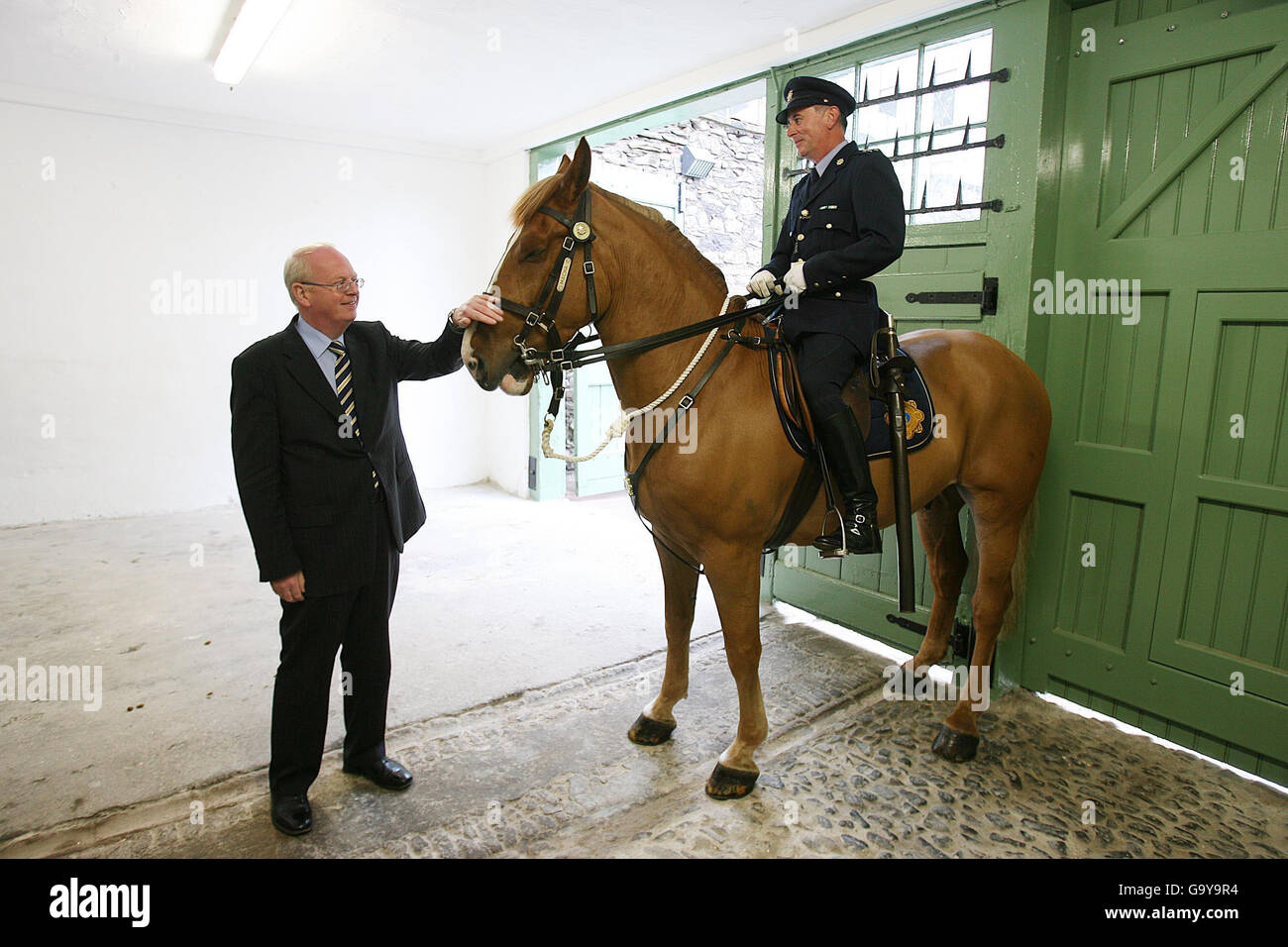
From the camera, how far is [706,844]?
7.55 ft

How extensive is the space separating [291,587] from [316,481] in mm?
326

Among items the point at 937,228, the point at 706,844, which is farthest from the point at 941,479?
the point at 706,844

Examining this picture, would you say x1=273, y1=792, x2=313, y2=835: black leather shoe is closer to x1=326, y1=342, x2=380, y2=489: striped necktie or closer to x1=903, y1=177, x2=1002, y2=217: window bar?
x1=326, y1=342, x2=380, y2=489: striped necktie

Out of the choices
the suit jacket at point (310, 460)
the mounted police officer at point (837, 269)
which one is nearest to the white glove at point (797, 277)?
the mounted police officer at point (837, 269)

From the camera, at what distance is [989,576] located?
297cm

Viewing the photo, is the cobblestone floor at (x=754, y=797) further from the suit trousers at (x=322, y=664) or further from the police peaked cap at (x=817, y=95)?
the police peaked cap at (x=817, y=95)

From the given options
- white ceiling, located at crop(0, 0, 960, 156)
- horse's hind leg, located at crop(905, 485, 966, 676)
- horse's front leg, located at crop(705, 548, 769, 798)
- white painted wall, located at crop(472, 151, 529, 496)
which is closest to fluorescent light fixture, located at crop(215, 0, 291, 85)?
white ceiling, located at crop(0, 0, 960, 156)

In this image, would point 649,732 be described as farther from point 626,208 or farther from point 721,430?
point 626,208

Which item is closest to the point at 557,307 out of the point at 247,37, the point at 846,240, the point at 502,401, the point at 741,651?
the point at 846,240

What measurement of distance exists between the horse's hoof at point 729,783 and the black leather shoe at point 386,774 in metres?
1.07

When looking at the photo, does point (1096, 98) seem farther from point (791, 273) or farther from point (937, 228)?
point (791, 273)

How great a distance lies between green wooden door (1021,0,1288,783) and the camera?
2.60 m

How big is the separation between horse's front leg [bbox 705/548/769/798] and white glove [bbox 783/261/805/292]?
34.6 inches

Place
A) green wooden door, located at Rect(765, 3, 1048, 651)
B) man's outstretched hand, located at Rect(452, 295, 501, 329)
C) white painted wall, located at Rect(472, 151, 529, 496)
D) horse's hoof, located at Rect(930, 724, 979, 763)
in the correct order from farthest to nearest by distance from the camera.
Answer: white painted wall, located at Rect(472, 151, 529, 496), green wooden door, located at Rect(765, 3, 1048, 651), horse's hoof, located at Rect(930, 724, 979, 763), man's outstretched hand, located at Rect(452, 295, 501, 329)
